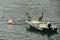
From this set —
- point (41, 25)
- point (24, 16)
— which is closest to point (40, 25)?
point (41, 25)

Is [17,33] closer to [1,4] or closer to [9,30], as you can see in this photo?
[9,30]

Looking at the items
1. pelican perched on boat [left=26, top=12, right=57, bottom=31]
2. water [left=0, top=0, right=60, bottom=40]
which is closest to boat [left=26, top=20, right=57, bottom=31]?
pelican perched on boat [left=26, top=12, right=57, bottom=31]

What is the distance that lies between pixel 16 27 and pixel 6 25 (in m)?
1.46

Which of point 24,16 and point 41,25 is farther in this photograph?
point 24,16

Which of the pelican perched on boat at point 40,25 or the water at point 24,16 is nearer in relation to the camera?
the water at point 24,16

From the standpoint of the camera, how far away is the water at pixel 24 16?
1284 inches

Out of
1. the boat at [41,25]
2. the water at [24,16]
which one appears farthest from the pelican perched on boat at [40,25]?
the water at [24,16]

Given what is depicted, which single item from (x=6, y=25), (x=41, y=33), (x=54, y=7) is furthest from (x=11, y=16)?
(x=54, y=7)

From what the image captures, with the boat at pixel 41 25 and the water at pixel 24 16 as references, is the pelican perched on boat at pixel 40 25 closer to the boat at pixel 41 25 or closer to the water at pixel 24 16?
the boat at pixel 41 25

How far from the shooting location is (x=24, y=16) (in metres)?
42.6

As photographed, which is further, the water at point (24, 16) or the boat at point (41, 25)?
the boat at point (41, 25)

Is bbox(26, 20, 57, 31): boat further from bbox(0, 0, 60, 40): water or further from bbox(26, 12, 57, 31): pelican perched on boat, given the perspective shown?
bbox(0, 0, 60, 40): water

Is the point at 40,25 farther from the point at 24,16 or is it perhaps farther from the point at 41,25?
the point at 24,16

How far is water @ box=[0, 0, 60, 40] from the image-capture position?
1284 inches
